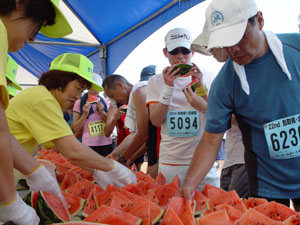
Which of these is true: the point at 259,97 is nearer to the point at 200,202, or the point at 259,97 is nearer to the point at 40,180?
the point at 200,202

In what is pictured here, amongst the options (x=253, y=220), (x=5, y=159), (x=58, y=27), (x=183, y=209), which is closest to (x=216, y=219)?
(x=253, y=220)

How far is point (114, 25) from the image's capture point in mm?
5574

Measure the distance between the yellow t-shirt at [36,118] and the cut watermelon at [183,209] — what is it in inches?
32.5

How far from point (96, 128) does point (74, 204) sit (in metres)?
2.64

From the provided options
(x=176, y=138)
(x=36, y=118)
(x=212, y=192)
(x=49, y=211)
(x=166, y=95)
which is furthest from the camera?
(x=176, y=138)

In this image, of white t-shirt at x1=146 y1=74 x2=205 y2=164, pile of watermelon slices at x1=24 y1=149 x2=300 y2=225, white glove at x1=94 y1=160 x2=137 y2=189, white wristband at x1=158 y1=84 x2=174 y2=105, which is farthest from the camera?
white t-shirt at x1=146 y1=74 x2=205 y2=164

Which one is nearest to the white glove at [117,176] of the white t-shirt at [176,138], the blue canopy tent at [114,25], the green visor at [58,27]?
the white t-shirt at [176,138]

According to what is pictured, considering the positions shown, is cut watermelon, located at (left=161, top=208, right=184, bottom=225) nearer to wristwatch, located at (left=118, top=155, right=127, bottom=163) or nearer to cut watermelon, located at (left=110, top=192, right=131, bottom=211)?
cut watermelon, located at (left=110, top=192, right=131, bottom=211)

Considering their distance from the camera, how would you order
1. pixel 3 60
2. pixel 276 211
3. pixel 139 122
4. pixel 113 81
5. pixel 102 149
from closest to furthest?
1. pixel 3 60
2. pixel 276 211
3. pixel 139 122
4. pixel 113 81
5. pixel 102 149

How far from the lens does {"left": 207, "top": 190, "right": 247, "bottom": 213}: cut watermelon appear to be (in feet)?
4.40

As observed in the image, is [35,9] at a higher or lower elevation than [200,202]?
higher

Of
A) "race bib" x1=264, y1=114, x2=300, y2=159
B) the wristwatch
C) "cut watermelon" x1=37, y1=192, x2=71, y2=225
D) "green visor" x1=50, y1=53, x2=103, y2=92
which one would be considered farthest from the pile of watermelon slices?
the wristwatch

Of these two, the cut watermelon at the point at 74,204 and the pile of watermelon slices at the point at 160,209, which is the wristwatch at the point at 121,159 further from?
the cut watermelon at the point at 74,204

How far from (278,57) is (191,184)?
2.91ft
